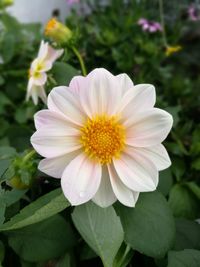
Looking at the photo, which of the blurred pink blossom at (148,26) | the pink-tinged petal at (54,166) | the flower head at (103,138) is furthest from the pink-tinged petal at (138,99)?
the blurred pink blossom at (148,26)

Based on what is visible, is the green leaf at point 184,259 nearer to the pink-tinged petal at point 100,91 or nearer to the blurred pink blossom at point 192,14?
the pink-tinged petal at point 100,91

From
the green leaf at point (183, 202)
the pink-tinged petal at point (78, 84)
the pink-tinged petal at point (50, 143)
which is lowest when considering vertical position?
the green leaf at point (183, 202)

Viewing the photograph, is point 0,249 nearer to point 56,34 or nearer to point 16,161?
point 16,161

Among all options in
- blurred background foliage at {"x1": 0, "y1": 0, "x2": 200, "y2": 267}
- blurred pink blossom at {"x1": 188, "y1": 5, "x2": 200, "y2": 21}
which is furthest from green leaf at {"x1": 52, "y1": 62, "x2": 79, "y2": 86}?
blurred pink blossom at {"x1": 188, "y1": 5, "x2": 200, "y2": 21}

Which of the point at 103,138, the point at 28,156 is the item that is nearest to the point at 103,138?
the point at 103,138

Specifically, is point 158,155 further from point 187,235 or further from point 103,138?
point 187,235

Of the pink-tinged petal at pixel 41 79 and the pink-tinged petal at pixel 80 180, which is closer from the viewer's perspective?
the pink-tinged petal at pixel 80 180

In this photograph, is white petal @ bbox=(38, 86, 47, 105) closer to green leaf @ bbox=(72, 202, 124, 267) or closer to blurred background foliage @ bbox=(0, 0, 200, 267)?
blurred background foliage @ bbox=(0, 0, 200, 267)
